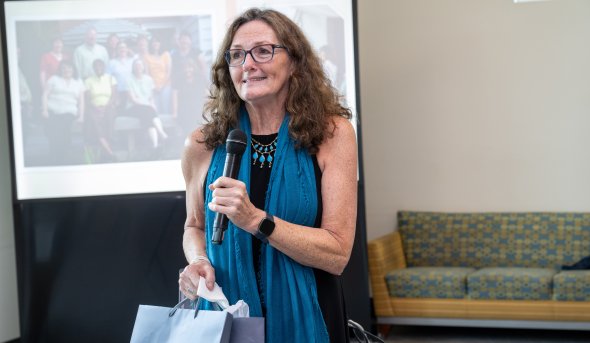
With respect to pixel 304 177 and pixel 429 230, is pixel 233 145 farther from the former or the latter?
pixel 429 230

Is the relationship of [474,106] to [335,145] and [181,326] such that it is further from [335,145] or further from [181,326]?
[181,326]

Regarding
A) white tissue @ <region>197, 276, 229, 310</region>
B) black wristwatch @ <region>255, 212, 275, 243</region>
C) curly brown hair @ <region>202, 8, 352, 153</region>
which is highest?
curly brown hair @ <region>202, 8, 352, 153</region>

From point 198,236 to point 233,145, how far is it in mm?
348

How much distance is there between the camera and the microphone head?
70.0 inches

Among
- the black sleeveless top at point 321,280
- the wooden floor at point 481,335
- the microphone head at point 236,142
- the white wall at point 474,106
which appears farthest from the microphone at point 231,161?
the white wall at point 474,106

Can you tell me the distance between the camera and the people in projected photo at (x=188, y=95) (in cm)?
541

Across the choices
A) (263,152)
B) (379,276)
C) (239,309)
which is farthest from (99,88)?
(239,309)

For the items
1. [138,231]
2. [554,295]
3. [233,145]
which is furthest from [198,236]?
[554,295]

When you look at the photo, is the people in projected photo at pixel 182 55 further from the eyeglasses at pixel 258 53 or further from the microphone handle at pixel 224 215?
the microphone handle at pixel 224 215

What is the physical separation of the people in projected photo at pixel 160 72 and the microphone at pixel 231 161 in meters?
3.66

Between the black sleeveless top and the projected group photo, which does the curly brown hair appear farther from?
the projected group photo

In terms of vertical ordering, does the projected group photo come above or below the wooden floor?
above

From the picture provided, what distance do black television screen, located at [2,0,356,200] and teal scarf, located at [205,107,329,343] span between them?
3597 mm

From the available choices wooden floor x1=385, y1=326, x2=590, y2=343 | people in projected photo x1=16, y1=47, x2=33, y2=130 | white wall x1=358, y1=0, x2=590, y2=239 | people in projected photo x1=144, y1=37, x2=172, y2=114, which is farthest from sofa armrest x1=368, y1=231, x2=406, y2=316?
people in projected photo x1=16, y1=47, x2=33, y2=130
